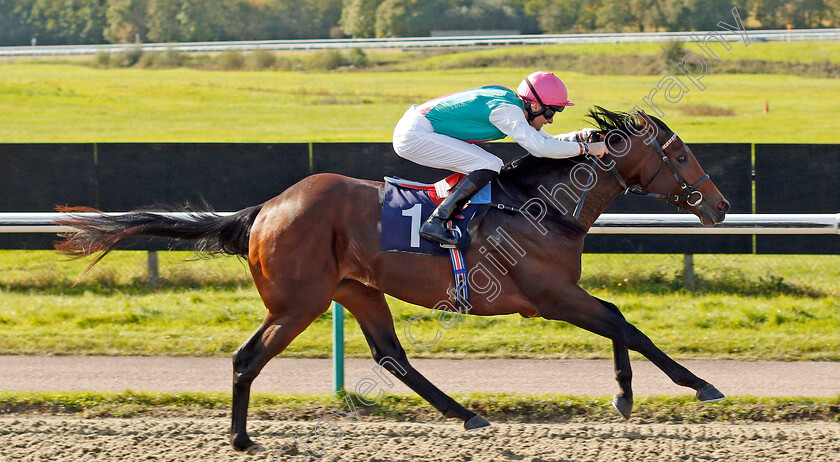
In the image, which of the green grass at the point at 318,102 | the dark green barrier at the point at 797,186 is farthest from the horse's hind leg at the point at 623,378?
the green grass at the point at 318,102

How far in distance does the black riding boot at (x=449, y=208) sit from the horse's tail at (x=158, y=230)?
3.14 feet

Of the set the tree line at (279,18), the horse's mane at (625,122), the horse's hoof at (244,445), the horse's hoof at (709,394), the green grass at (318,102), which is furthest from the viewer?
the tree line at (279,18)

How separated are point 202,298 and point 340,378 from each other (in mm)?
2700

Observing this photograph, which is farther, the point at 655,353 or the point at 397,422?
the point at 397,422

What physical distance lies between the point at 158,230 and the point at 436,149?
1.51 metres

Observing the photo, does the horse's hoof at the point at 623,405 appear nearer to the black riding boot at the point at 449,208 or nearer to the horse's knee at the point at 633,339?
→ the horse's knee at the point at 633,339

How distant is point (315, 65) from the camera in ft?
79.5

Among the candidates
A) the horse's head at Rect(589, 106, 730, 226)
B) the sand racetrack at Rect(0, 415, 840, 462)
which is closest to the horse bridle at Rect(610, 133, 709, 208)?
the horse's head at Rect(589, 106, 730, 226)

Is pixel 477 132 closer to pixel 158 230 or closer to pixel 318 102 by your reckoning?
pixel 158 230

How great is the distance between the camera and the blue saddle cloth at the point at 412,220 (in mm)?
4055

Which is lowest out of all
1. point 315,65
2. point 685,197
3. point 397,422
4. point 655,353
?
point 397,422

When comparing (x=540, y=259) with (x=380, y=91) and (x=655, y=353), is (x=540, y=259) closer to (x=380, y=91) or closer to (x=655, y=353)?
(x=655, y=353)

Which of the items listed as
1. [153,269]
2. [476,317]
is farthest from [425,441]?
[153,269]

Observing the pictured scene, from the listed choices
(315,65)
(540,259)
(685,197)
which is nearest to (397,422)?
(540,259)
